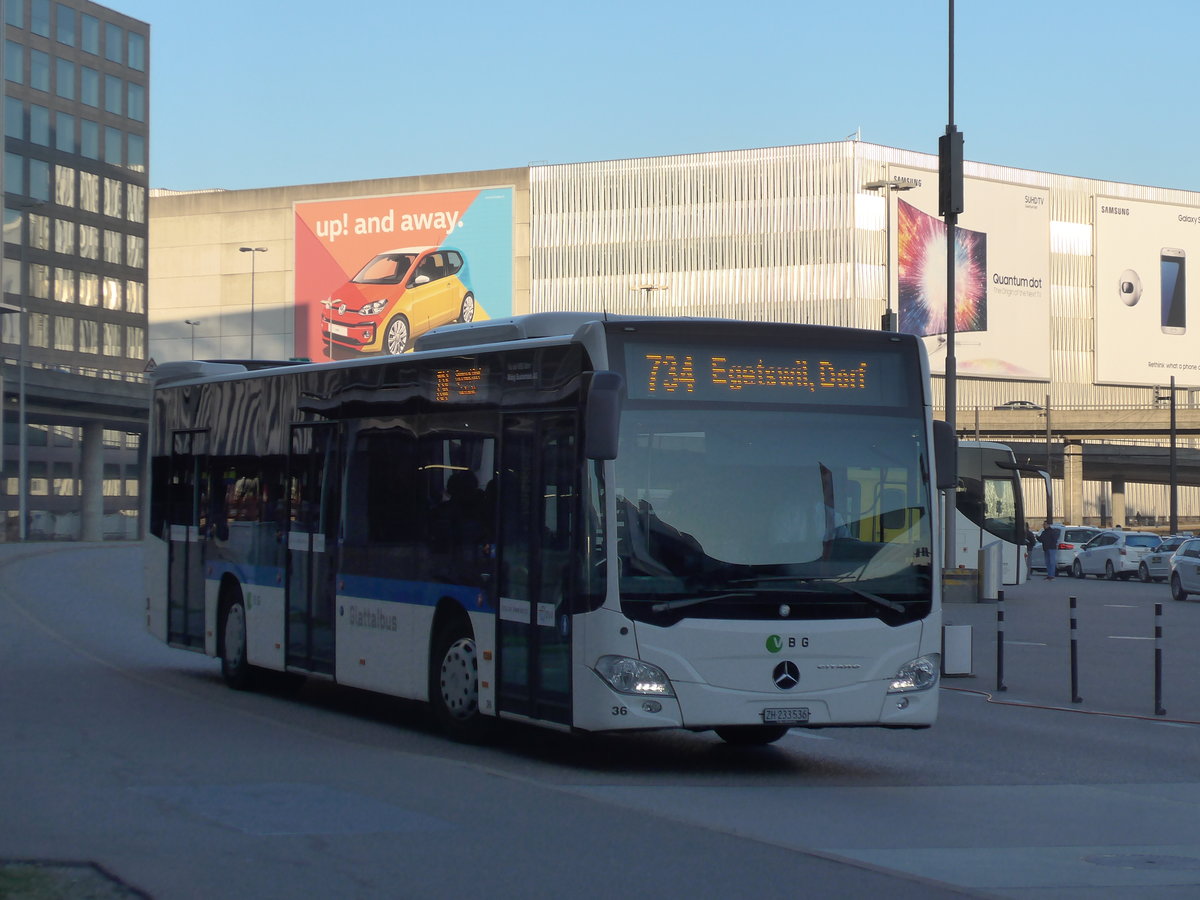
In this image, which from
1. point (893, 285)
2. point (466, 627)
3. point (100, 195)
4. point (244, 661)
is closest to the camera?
point (466, 627)

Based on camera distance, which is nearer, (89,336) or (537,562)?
(537,562)

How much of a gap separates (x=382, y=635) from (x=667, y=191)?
94759 mm

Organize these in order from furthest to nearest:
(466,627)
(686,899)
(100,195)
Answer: (100,195)
(466,627)
(686,899)

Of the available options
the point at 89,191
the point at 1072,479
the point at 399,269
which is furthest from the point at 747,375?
the point at 89,191

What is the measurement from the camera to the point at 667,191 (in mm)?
106062

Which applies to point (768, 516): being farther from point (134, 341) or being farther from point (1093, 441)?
point (134, 341)

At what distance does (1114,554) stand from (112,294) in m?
79.2

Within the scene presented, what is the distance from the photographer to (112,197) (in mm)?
112312

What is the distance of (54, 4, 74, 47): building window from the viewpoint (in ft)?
346

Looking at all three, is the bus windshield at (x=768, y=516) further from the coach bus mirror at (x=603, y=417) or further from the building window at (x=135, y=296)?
the building window at (x=135, y=296)

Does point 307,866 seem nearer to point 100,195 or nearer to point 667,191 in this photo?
point 667,191

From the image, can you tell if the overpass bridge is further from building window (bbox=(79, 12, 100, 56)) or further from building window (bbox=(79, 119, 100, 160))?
building window (bbox=(79, 12, 100, 56))

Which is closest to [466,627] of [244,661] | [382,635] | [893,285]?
[382,635]

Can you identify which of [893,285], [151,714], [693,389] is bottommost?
[151,714]
